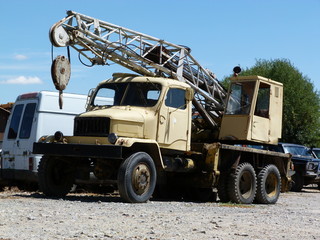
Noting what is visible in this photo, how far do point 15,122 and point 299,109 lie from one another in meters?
39.2

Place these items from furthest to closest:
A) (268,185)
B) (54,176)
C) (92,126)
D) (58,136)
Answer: (268,185) → (54,176) → (58,136) → (92,126)

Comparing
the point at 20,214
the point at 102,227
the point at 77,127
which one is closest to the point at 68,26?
the point at 77,127

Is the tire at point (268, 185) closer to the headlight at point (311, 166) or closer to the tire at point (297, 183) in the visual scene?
the tire at point (297, 183)

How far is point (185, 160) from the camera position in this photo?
594 inches

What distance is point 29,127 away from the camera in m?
16.6

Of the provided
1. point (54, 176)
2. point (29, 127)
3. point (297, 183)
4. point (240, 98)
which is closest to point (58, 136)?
point (54, 176)

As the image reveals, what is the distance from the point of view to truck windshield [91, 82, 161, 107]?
1457 centimetres

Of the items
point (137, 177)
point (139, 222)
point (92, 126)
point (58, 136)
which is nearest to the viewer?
point (139, 222)

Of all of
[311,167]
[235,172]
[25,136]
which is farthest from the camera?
[311,167]

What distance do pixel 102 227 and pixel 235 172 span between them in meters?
7.27

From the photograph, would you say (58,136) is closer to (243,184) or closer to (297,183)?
(243,184)

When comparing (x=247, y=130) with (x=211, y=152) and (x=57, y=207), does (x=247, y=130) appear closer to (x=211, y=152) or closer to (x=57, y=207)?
(x=211, y=152)

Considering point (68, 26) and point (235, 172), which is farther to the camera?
point (235, 172)

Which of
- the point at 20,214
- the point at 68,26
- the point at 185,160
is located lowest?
the point at 20,214
